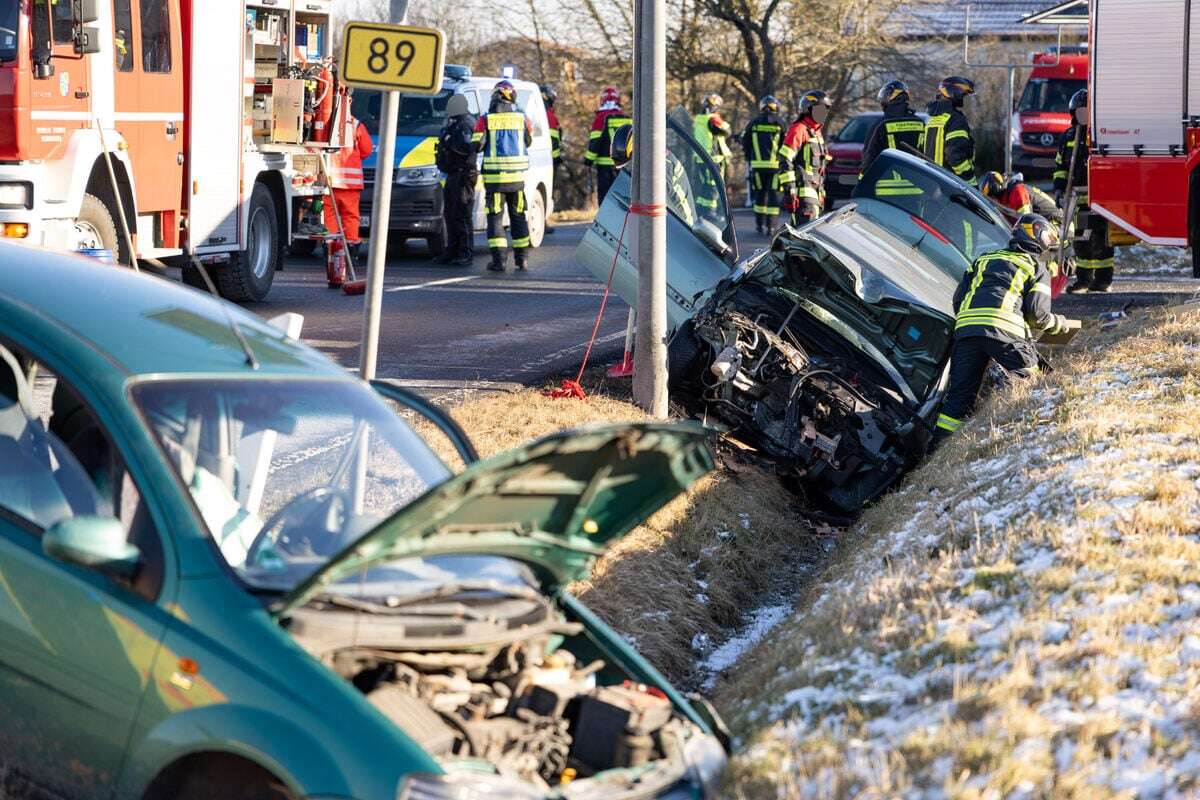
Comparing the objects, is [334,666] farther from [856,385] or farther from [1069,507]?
[856,385]

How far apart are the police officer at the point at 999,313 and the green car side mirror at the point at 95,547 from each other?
6092mm

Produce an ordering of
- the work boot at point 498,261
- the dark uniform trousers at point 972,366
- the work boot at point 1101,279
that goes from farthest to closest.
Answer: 1. the work boot at point 498,261
2. the work boot at point 1101,279
3. the dark uniform trousers at point 972,366

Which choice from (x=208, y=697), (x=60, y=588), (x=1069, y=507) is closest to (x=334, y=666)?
(x=208, y=697)

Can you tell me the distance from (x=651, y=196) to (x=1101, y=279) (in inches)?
341

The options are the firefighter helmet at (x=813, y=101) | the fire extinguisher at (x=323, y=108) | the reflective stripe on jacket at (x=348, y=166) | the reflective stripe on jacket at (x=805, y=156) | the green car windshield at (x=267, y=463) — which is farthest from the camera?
the reflective stripe on jacket at (x=805, y=156)

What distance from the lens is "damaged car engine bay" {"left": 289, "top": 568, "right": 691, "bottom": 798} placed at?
338cm

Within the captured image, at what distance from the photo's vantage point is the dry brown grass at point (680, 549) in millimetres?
6551

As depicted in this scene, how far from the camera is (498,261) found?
16047 mm

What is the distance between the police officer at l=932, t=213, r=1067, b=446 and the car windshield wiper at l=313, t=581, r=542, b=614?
527cm

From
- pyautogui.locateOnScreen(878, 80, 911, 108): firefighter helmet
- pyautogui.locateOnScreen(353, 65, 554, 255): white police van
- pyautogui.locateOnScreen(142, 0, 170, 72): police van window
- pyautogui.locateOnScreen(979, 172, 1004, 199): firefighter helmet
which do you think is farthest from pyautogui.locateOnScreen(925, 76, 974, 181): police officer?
pyautogui.locateOnScreen(142, 0, 170, 72): police van window

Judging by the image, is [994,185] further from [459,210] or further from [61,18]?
[61,18]

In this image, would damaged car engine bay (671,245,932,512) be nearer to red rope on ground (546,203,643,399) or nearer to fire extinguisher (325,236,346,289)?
red rope on ground (546,203,643,399)

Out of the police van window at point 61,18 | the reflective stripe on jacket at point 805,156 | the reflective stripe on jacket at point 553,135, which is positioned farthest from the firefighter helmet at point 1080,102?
the police van window at point 61,18

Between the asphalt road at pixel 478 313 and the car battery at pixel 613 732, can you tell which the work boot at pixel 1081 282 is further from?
the car battery at pixel 613 732
